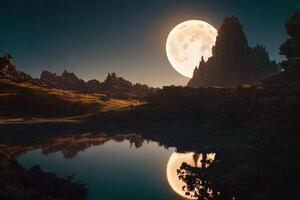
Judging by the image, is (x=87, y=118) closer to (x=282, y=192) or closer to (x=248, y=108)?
(x=248, y=108)

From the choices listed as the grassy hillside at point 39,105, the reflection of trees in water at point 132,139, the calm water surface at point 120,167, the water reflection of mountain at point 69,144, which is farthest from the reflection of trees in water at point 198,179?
the grassy hillside at point 39,105

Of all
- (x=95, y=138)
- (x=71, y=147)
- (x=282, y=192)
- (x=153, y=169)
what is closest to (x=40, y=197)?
(x=282, y=192)

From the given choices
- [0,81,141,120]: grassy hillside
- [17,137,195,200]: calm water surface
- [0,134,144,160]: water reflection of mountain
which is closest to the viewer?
[17,137,195,200]: calm water surface

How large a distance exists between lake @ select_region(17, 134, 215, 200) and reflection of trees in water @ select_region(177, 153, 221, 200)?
1.65ft

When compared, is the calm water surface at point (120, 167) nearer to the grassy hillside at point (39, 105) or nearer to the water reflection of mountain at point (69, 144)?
the water reflection of mountain at point (69, 144)

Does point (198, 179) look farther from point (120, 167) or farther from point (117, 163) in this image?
point (117, 163)

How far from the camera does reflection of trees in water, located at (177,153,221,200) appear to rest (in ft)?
129

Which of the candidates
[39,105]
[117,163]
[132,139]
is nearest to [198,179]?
[117,163]

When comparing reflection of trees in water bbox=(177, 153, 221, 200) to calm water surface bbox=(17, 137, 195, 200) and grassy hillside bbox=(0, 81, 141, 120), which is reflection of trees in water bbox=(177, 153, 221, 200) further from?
grassy hillside bbox=(0, 81, 141, 120)

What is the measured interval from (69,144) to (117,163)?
78.0 feet

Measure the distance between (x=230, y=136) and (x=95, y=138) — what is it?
118 ft

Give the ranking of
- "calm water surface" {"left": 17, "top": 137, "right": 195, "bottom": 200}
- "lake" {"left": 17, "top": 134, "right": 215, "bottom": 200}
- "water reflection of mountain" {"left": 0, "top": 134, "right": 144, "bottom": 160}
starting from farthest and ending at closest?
"water reflection of mountain" {"left": 0, "top": 134, "right": 144, "bottom": 160}, "lake" {"left": 17, "top": 134, "right": 215, "bottom": 200}, "calm water surface" {"left": 17, "top": 137, "right": 195, "bottom": 200}

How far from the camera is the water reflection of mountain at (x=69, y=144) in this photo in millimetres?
72500

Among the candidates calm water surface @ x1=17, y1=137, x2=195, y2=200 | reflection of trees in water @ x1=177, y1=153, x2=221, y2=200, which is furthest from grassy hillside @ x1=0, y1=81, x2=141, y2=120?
reflection of trees in water @ x1=177, y1=153, x2=221, y2=200
